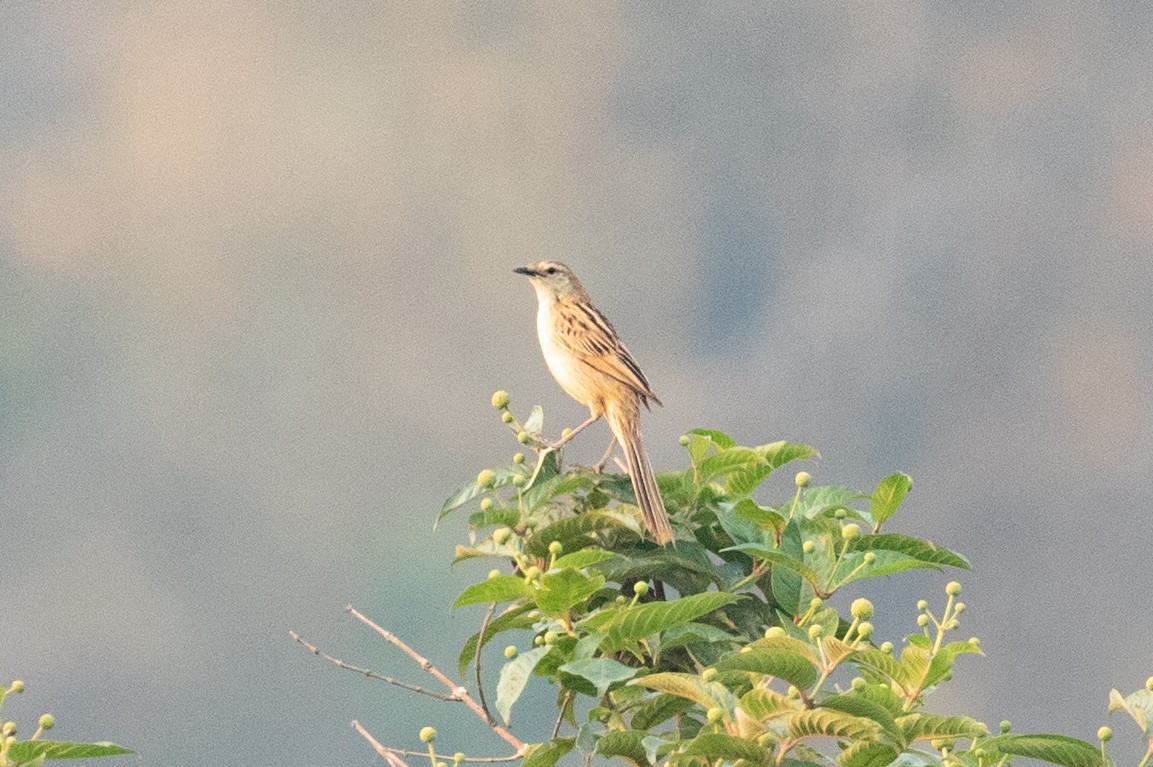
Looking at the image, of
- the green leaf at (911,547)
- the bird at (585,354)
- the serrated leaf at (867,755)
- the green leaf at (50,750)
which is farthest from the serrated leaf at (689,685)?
the bird at (585,354)

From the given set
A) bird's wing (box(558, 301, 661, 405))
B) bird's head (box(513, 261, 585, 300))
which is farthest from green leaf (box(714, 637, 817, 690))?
bird's head (box(513, 261, 585, 300))

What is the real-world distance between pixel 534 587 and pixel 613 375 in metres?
3.13

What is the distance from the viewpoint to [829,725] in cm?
366

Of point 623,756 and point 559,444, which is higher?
point 559,444

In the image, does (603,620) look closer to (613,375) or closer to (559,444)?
(559,444)

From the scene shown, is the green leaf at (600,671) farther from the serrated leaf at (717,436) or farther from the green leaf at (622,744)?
the serrated leaf at (717,436)

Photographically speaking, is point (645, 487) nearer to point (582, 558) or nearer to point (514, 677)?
point (582, 558)

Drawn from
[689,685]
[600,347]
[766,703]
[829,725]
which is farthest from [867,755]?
[600,347]

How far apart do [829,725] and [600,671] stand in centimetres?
67

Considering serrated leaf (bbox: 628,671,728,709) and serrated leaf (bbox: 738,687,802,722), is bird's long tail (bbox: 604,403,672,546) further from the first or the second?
serrated leaf (bbox: 738,687,802,722)

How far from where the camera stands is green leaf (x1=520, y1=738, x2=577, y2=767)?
4.29 meters

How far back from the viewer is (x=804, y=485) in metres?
4.89

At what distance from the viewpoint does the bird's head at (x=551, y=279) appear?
321 inches

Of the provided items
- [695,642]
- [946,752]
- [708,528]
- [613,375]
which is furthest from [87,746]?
[613,375]
